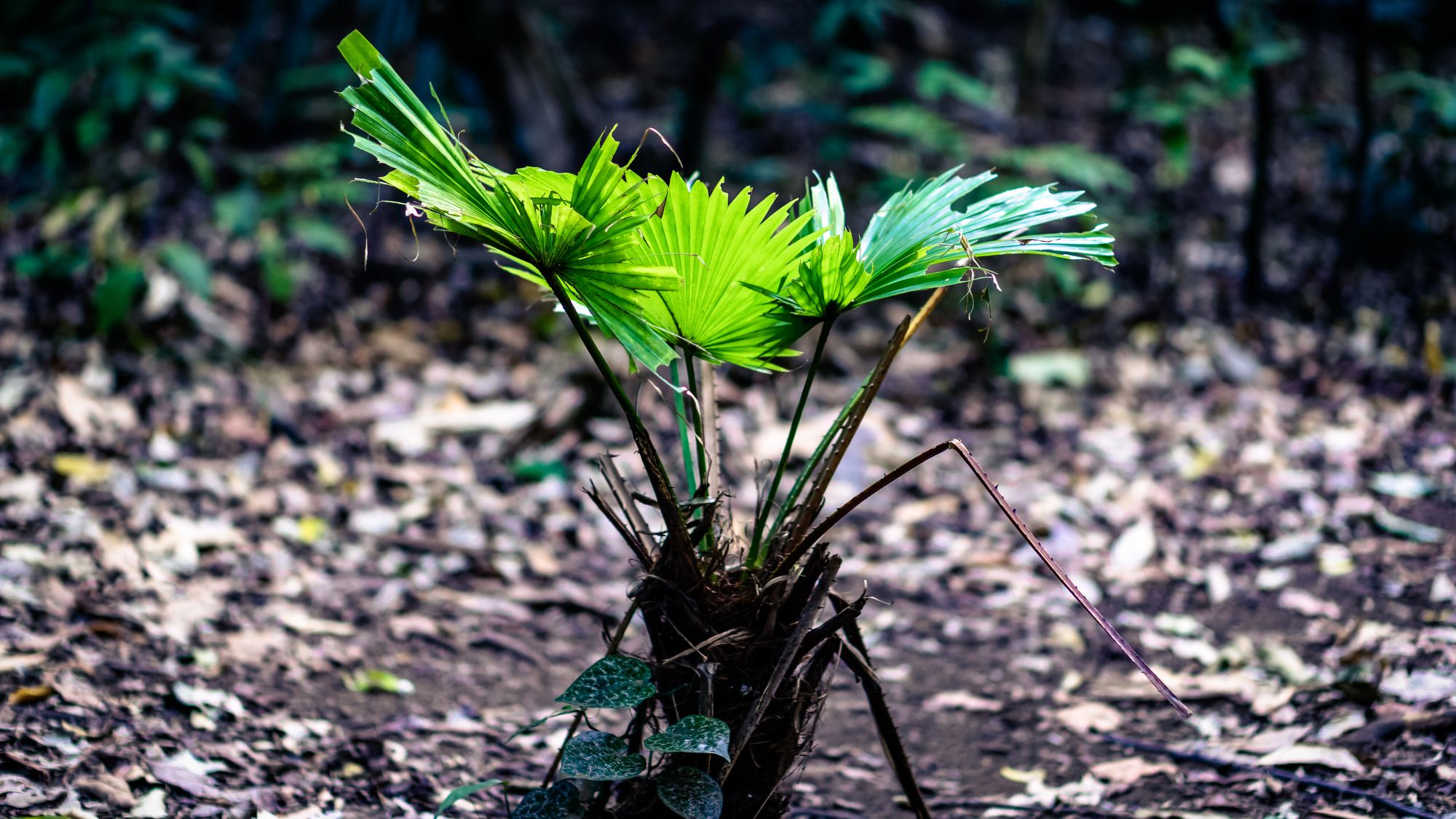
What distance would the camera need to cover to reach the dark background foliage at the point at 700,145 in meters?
3.70

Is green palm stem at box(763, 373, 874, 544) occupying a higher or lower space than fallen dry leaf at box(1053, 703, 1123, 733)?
higher

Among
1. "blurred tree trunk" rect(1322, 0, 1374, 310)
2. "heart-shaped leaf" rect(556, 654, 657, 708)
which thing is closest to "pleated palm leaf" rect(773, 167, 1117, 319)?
"heart-shaped leaf" rect(556, 654, 657, 708)

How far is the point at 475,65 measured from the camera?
15.8 feet

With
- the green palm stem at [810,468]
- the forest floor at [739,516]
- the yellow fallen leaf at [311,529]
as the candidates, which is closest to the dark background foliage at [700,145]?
the forest floor at [739,516]

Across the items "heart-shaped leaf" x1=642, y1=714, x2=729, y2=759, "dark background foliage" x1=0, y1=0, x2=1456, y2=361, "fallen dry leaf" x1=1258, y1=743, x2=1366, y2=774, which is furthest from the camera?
"dark background foliage" x1=0, y1=0, x2=1456, y2=361

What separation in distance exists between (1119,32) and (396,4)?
469 cm

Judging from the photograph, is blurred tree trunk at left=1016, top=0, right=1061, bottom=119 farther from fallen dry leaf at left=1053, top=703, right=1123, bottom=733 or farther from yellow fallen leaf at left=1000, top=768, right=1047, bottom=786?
yellow fallen leaf at left=1000, top=768, right=1047, bottom=786

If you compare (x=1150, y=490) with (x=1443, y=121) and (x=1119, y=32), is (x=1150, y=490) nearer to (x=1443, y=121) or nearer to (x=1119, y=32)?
(x=1443, y=121)

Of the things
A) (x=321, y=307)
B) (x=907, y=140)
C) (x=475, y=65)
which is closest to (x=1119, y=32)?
(x=907, y=140)

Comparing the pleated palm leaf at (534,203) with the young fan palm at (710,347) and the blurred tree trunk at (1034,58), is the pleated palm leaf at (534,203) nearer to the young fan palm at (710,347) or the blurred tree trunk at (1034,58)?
the young fan palm at (710,347)

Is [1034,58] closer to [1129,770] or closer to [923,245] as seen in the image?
[1129,770]

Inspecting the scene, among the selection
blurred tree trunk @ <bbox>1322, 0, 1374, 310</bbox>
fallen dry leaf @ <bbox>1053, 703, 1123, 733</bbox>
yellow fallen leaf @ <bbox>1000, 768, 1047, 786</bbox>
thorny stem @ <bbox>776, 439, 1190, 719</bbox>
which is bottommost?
yellow fallen leaf @ <bbox>1000, 768, 1047, 786</bbox>

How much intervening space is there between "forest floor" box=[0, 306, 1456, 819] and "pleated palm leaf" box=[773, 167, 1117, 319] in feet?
2.33

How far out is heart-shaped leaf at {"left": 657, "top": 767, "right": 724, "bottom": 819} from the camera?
1.33 m
